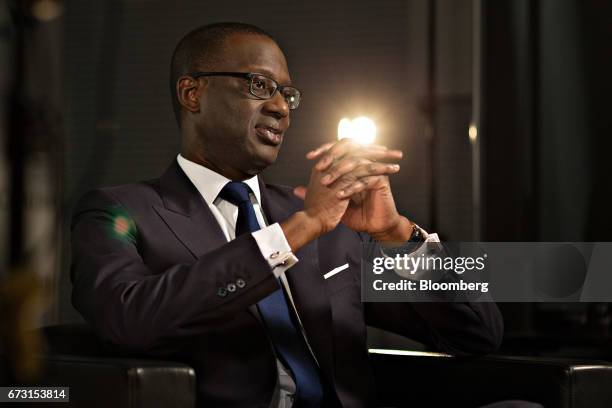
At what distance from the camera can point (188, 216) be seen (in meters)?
2.16

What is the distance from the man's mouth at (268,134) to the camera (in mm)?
2287

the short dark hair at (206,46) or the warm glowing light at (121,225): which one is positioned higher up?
the short dark hair at (206,46)

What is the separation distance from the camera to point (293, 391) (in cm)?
205

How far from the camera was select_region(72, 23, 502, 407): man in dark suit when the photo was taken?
1.86 m

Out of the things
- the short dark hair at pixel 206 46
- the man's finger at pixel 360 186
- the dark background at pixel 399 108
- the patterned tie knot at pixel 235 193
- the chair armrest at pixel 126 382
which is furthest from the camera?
the dark background at pixel 399 108

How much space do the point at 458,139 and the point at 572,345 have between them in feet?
3.83

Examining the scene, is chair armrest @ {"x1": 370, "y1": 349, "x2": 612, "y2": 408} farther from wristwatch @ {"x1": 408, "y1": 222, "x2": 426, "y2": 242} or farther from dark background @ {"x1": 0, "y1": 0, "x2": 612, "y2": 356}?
dark background @ {"x1": 0, "y1": 0, "x2": 612, "y2": 356}

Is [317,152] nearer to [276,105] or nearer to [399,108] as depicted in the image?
[276,105]

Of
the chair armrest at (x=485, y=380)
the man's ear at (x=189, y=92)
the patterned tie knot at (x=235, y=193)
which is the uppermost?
the man's ear at (x=189, y=92)

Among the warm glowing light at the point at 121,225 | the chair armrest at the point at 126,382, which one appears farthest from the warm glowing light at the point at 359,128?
the chair armrest at the point at 126,382

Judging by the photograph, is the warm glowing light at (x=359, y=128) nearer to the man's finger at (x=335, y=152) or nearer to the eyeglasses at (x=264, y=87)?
the eyeglasses at (x=264, y=87)

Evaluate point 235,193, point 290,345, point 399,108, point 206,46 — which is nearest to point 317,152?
point 235,193

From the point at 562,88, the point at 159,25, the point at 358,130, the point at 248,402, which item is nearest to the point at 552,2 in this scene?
the point at 562,88

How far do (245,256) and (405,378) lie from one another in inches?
28.4
